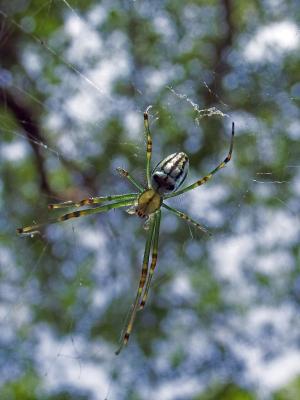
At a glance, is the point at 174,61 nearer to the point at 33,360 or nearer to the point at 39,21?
the point at 39,21

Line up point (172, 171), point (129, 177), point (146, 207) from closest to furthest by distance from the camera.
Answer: point (172, 171), point (129, 177), point (146, 207)

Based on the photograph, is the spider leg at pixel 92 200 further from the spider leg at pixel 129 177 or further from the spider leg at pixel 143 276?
the spider leg at pixel 143 276

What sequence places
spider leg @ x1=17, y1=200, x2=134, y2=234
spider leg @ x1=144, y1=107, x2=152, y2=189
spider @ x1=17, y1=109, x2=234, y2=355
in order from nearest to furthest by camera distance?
spider leg @ x1=144, y1=107, x2=152, y2=189 < spider @ x1=17, y1=109, x2=234, y2=355 < spider leg @ x1=17, y1=200, x2=134, y2=234

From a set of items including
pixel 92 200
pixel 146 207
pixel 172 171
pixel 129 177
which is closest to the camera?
pixel 172 171

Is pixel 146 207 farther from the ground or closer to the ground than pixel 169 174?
closer to the ground

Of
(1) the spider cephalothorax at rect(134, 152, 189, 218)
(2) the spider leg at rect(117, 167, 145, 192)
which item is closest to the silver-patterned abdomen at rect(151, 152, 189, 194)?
(1) the spider cephalothorax at rect(134, 152, 189, 218)

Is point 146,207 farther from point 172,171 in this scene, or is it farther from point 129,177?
point 172,171

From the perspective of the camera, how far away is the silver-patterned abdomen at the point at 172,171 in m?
2.22

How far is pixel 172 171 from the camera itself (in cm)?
223

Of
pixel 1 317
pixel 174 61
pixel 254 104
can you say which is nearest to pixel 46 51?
pixel 174 61

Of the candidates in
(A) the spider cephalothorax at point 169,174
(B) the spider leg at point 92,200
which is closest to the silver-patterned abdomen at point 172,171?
(A) the spider cephalothorax at point 169,174

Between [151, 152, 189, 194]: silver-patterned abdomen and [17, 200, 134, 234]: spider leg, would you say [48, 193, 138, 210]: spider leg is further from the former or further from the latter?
[151, 152, 189, 194]: silver-patterned abdomen

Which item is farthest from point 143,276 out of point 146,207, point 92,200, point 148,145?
point 148,145

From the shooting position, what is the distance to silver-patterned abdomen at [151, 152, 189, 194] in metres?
2.22
